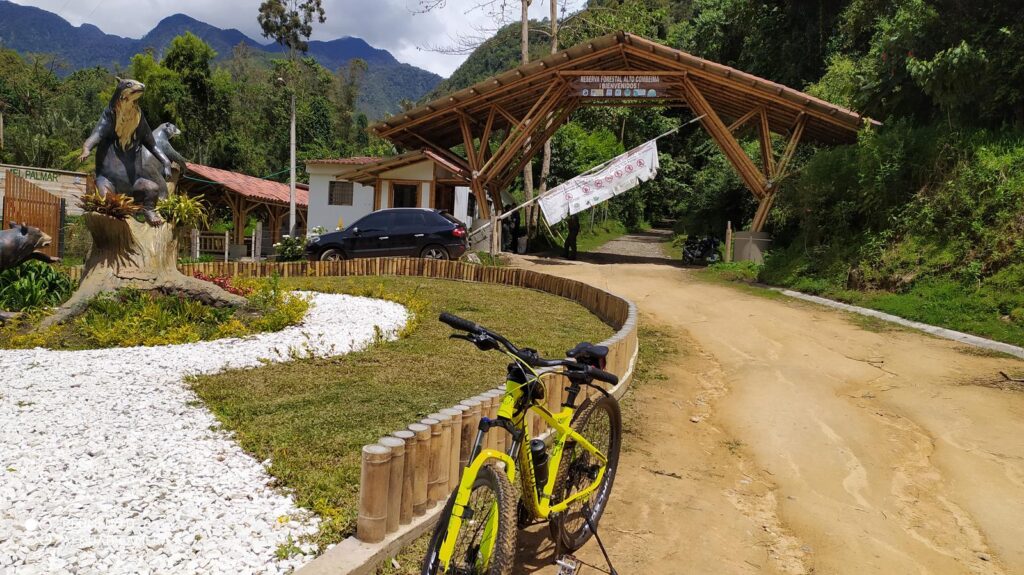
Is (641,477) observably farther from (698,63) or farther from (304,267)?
(698,63)

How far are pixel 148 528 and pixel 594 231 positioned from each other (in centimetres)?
3182

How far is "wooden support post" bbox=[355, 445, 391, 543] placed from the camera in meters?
2.74

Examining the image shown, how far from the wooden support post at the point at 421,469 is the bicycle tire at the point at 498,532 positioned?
598mm

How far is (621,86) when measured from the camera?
59.1 ft

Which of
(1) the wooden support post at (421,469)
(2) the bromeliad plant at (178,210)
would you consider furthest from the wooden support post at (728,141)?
(1) the wooden support post at (421,469)

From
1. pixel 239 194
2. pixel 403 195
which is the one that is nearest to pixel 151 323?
pixel 403 195

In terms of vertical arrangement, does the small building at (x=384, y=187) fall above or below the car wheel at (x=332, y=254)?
above

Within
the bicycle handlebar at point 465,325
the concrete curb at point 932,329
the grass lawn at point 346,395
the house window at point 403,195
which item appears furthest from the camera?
the house window at point 403,195

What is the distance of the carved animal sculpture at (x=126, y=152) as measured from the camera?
7609 millimetres

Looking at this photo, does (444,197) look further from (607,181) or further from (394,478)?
(394,478)

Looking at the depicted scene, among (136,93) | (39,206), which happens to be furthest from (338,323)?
(39,206)

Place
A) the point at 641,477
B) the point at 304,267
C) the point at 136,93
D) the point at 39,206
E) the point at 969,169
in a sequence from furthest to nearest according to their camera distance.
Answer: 1. the point at 39,206
2. the point at 304,267
3. the point at 969,169
4. the point at 136,93
5. the point at 641,477

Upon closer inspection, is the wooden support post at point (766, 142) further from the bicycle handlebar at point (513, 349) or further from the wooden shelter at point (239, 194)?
the wooden shelter at point (239, 194)

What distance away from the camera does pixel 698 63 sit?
1703 cm
